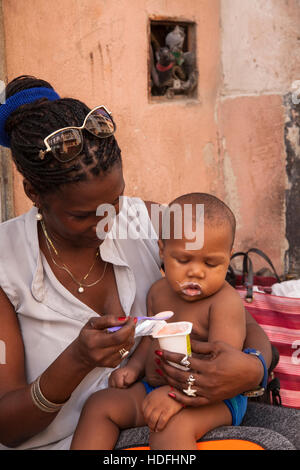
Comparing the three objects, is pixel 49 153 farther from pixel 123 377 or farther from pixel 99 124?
pixel 123 377

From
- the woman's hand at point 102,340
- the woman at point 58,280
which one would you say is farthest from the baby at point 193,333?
the woman's hand at point 102,340

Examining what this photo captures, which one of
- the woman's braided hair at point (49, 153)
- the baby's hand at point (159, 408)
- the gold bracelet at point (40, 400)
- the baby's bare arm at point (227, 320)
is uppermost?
the woman's braided hair at point (49, 153)

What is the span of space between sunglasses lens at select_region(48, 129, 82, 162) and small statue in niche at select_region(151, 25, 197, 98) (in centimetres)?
248

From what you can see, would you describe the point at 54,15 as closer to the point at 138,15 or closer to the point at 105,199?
the point at 138,15

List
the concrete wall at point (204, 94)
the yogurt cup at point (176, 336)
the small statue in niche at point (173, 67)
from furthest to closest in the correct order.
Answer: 1. the small statue in niche at point (173, 67)
2. the concrete wall at point (204, 94)
3. the yogurt cup at point (176, 336)

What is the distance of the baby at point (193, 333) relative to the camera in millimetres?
1808

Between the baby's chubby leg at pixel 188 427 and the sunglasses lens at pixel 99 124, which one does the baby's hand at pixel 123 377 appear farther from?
the sunglasses lens at pixel 99 124

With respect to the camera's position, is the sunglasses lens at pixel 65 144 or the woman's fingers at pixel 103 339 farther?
the sunglasses lens at pixel 65 144

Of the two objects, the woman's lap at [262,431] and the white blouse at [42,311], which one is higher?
the white blouse at [42,311]

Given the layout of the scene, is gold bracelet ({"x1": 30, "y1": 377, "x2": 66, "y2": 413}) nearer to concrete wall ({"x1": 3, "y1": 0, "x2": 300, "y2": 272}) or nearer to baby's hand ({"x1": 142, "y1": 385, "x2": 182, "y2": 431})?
baby's hand ({"x1": 142, "y1": 385, "x2": 182, "y2": 431})

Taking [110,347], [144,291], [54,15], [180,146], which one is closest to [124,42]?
[54,15]

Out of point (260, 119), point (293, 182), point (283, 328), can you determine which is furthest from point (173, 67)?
point (283, 328)

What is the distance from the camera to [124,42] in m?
3.86

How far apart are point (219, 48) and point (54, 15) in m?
1.45
